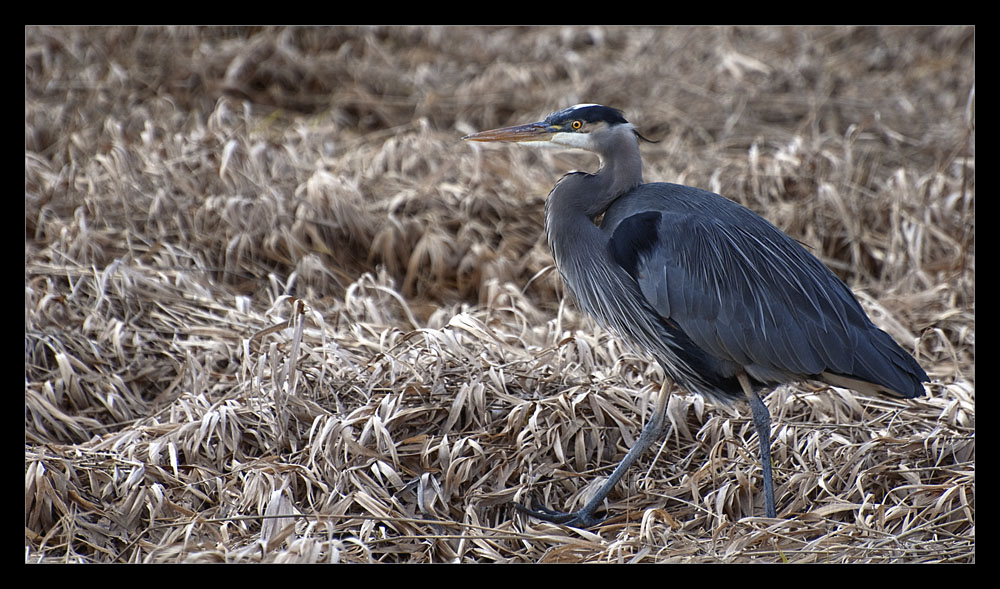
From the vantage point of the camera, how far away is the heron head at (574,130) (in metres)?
3.63

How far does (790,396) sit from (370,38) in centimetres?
498

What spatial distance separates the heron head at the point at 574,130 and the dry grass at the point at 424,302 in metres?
0.89

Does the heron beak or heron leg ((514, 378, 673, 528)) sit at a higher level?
the heron beak

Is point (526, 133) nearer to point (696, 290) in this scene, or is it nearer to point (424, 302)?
point (696, 290)

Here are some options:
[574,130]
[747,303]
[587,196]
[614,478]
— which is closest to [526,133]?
[574,130]

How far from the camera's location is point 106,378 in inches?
166

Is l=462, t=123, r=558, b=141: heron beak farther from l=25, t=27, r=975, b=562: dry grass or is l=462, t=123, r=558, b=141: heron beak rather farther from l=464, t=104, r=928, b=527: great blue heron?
l=25, t=27, r=975, b=562: dry grass

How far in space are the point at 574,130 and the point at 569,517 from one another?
139cm

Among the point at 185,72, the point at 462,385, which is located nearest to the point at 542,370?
the point at 462,385

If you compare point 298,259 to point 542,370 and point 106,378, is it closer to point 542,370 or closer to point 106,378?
point 106,378

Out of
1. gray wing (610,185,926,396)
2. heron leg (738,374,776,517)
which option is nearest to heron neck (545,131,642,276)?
gray wing (610,185,926,396)

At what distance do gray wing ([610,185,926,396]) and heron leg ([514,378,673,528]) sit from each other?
0.30 m

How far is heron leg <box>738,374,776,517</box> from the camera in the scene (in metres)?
3.43

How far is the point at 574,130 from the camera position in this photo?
3.68m
